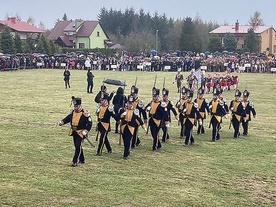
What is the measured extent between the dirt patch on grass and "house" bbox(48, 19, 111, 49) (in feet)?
254

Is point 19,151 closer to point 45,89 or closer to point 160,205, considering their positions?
point 160,205

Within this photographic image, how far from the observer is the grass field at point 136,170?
12.9 metres

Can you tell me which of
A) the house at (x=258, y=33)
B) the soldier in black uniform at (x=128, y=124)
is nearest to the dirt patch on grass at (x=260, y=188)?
the soldier in black uniform at (x=128, y=124)

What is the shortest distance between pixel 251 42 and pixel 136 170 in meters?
70.2

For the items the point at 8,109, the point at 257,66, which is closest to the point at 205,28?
the point at 257,66

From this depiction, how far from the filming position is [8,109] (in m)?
27.5

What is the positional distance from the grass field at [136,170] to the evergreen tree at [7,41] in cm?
4232

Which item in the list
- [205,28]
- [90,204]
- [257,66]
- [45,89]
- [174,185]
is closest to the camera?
[90,204]

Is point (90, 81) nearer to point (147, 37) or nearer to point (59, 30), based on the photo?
point (147, 37)

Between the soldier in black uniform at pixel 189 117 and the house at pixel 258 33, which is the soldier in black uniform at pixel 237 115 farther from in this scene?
the house at pixel 258 33

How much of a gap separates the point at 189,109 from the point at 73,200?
8.48 m

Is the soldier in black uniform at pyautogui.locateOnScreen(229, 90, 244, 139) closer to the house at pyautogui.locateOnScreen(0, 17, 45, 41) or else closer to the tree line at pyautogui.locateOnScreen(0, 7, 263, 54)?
the tree line at pyautogui.locateOnScreen(0, 7, 263, 54)

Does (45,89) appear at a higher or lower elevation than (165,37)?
lower

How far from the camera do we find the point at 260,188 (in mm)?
14367
